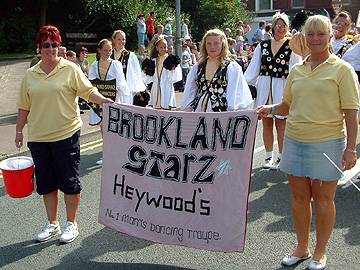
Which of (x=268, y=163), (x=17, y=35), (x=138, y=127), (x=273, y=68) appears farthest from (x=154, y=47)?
(x=17, y=35)

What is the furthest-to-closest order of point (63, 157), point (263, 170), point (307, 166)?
point (263, 170), point (63, 157), point (307, 166)

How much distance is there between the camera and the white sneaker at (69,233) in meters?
4.70

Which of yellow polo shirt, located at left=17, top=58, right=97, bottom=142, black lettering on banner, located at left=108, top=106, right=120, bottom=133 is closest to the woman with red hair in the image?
yellow polo shirt, located at left=17, top=58, right=97, bottom=142

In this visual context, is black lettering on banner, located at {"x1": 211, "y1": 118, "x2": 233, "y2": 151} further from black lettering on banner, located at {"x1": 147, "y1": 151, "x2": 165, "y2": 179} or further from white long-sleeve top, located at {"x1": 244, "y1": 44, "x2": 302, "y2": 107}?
white long-sleeve top, located at {"x1": 244, "y1": 44, "x2": 302, "y2": 107}

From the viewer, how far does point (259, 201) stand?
573cm

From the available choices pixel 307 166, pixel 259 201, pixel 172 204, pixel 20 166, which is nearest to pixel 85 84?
pixel 20 166

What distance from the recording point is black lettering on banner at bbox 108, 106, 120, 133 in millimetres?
4449

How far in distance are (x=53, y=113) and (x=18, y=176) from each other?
2.20ft

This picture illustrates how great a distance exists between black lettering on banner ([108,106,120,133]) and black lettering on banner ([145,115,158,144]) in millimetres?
315

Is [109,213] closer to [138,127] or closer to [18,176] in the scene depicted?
[138,127]

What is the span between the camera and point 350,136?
367cm

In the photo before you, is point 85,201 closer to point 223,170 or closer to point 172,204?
point 172,204

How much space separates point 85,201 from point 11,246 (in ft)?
4.38

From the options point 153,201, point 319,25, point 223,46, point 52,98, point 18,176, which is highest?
point 319,25
